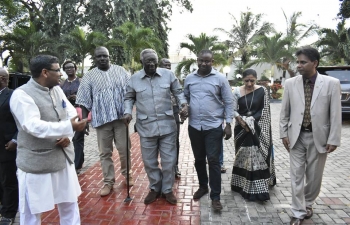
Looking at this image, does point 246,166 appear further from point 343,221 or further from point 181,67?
point 181,67

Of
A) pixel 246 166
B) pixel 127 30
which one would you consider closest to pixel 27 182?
pixel 246 166

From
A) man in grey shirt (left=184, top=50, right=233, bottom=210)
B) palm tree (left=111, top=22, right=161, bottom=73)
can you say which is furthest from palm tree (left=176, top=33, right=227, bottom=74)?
man in grey shirt (left=184, top=50, right=233, bottom=210)

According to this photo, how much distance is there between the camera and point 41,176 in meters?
2.52

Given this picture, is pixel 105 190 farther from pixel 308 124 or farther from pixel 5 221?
pixel 308 124

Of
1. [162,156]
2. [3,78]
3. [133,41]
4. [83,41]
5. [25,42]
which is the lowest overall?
[162,156]

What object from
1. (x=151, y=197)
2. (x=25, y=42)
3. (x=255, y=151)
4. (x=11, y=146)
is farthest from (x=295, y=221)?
(x=25, y=42)

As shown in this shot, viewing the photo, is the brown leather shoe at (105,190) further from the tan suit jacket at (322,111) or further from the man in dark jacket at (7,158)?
the tan suit jacket at (322,111)

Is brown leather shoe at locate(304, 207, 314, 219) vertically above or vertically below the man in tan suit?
below

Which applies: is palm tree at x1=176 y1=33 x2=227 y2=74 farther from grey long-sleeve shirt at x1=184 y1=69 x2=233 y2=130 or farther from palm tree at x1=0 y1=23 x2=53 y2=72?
grey long-sleeve shirt at x1=184 y1=69 x2=233 y2=130

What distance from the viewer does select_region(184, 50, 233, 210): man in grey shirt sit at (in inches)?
146

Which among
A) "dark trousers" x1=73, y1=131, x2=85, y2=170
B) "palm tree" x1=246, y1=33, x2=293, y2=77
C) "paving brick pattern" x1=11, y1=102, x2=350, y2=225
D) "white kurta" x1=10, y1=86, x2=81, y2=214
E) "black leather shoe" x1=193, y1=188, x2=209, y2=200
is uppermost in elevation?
"palm tree" x1=246, y1=33, x2=293, y2=77

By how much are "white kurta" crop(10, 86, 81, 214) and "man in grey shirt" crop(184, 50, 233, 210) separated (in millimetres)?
1612

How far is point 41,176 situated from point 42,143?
0.92ft

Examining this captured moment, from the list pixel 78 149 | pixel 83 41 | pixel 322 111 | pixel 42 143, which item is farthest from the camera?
pixel 83 41
